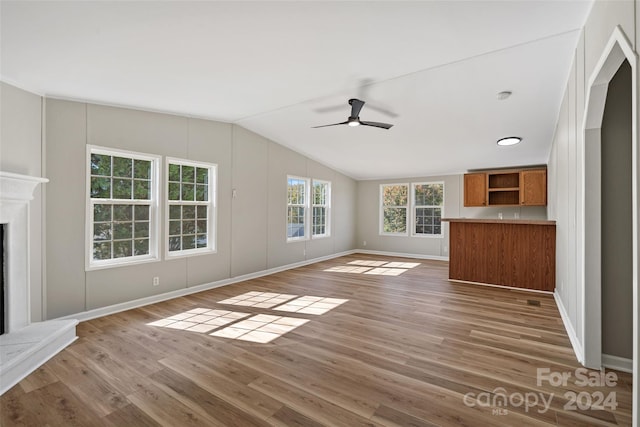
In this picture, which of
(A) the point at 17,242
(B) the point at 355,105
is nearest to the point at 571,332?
(B) the point at 355,105

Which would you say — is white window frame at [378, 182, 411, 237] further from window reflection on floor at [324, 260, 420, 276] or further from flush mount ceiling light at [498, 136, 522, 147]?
flush mount ceiling light at [498, 136, 522, 147]

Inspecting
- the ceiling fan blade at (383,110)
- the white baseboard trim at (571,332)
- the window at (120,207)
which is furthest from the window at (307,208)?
the white baseboard trim at (571,332)

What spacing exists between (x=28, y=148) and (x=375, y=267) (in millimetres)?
6080

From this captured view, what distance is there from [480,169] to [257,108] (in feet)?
18.2

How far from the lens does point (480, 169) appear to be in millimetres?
7523

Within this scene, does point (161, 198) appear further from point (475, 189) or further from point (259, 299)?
point (475, 189)

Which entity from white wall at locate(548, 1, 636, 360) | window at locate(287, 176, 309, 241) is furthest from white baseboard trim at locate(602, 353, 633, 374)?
window at locate(287, 176, 309, 241)

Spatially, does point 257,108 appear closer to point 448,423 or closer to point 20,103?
point 20,103

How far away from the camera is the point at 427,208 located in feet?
27.9

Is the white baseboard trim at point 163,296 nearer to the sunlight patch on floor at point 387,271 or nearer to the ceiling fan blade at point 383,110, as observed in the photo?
the sunlight patch on floor at point 387,271

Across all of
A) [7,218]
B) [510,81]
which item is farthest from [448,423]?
[7,218]

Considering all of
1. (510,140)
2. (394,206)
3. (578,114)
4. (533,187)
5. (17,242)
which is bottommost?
(17,242)

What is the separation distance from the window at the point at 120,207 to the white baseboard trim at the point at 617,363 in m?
5.13

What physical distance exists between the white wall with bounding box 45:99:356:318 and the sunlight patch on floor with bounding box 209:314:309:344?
5.69 feet
